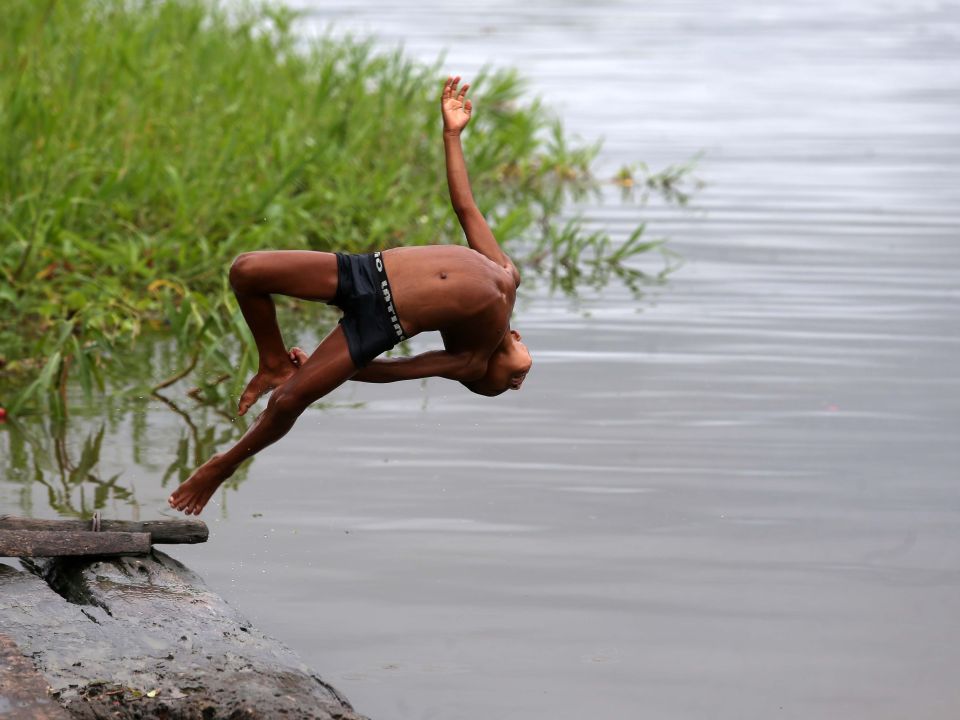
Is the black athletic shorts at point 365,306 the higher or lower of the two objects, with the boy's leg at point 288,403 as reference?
higher

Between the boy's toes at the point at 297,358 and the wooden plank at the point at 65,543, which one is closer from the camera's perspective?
the boy's toes at the point at 297,358

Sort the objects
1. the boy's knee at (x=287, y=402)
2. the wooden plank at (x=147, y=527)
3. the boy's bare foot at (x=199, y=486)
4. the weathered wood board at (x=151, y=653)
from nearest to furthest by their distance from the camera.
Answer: the weathered wood board at (x=151, y=653) → the boy's knee at (x=287, y=402) → the boy's bare foot at (x=199, y=486) → the wooden plank at (x=147, y=527)

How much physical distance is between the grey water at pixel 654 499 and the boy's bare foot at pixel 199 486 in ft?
2.30

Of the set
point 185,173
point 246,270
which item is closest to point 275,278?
point 246,270

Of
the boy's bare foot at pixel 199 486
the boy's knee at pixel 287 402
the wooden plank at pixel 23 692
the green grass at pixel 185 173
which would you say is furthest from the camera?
the green grass at pixel 185 173

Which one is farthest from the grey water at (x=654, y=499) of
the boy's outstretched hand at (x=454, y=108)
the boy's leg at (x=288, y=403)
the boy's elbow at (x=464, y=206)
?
the boy's outstretched hand at (x=454, y=108)

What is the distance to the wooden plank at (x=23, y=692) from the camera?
12.8ft

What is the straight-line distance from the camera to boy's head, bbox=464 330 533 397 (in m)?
4.69

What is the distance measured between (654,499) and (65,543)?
2658mm

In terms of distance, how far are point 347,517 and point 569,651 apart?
4.90ft

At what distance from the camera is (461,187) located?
15.1 feet

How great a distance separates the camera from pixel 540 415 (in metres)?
7.94

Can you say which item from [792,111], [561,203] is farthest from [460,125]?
[792,111]

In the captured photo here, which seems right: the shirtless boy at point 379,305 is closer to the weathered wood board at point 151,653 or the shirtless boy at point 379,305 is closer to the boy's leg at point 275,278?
the boy's leg at point 275,278
